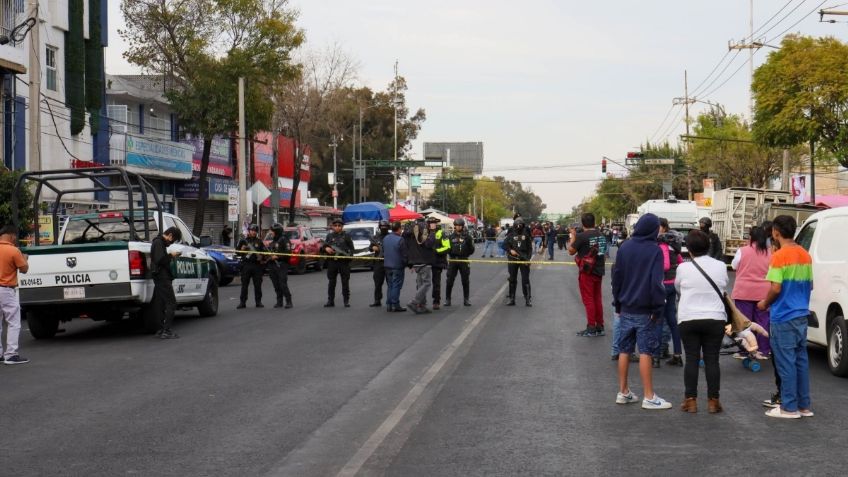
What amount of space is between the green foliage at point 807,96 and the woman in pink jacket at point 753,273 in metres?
22.8

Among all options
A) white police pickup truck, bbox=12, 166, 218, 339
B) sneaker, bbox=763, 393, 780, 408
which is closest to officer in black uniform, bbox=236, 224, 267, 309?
white police pickup truck, bbox=12, 166, 218, 339

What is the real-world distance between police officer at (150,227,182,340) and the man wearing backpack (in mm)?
5983

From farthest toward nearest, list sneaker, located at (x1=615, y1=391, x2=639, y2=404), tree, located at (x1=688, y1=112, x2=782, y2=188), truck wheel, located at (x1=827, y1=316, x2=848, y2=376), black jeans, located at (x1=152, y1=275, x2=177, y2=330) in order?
1. tree, located at (x1=688, y1=112, x2=782, y2=188)
2. black jeans, located at (x1=152, y1=275, x2=177, y2=330)
3. truck wheel, located at (x1=827, y1=316, x2=848, y2=376)
4. sneaker, located at (x1=615, y1=391, x2=639, y2=404)

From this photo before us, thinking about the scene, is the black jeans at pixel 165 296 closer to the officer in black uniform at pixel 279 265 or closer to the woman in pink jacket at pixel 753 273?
the officer in black uniform at pixel 279 265

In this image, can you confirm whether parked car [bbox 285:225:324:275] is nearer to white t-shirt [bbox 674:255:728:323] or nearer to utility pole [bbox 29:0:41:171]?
utility pole [bbox 29:0:41:171]

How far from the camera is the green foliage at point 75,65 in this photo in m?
35.5

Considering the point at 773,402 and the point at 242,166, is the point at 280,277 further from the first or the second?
the point at 242,166

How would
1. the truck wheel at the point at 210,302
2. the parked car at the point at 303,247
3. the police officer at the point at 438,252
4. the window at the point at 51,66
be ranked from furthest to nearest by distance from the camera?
the window at the point at 51,66 → the parked car at the point at 303,247 → the police officer at the point at 438,252 → the truck wheel at the point at 210,302

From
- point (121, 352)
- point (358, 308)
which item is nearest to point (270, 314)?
point (358, 308)

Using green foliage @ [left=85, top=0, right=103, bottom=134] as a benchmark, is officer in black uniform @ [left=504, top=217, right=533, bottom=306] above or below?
below

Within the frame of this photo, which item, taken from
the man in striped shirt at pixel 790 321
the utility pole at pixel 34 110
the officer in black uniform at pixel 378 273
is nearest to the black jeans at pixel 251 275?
the officer in black uniform at pixel 378 273

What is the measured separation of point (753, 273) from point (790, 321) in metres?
3.01

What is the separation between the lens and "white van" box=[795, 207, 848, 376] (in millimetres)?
10539

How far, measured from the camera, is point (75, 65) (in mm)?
35750
